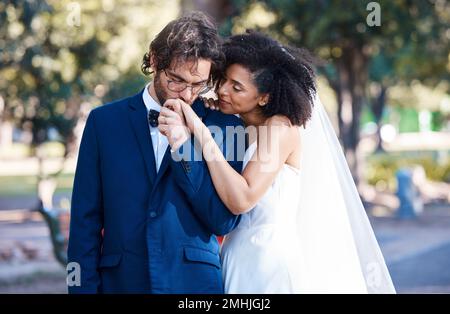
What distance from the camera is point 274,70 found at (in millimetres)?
3283

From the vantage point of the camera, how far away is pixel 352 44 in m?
15.5

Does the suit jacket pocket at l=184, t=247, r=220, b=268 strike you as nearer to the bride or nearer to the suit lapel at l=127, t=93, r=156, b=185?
the bride

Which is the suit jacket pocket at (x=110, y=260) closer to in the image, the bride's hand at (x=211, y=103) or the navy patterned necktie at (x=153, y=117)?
the navy patterned necktie at (x=153, y=117)

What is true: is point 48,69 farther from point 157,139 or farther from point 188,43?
point 188,43

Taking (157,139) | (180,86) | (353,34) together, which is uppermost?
(353,34)

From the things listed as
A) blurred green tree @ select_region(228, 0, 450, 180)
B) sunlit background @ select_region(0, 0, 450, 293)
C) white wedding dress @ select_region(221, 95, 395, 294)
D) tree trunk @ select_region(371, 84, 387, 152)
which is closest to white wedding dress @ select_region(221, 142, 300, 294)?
white wedding dress @ select_region(221, 95, 395, 294)

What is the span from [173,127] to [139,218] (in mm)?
391

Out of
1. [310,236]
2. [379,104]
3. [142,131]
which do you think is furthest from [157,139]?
[379,104]

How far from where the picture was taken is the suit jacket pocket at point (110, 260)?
9.98 feet

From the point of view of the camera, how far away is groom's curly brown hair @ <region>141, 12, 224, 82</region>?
3020 mm

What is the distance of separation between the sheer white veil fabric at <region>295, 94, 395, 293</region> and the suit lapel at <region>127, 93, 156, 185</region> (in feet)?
2.61

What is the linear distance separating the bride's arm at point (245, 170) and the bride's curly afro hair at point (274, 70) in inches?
4.7
